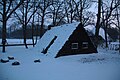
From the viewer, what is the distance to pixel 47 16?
46.9 meters

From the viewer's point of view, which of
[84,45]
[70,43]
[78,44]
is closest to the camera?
[70,43]

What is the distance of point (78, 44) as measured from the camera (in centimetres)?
2630

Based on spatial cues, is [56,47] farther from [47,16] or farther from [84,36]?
[47,16]

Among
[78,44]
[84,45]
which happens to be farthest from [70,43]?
[84,45]

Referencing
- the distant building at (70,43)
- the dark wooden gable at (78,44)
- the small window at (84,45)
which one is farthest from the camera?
the small window at (84,45)

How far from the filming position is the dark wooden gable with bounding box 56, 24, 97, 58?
81.6ft

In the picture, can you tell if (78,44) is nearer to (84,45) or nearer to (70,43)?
(84,45)

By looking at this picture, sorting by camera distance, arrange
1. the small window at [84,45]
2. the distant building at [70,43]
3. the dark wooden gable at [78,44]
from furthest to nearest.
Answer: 1. the small window at [84,45]
2. the dark wooden gable at [78,44]
3. the distant building at [70,43]

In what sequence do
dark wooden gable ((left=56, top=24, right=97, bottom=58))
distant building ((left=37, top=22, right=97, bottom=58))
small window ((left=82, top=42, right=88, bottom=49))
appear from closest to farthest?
distant building ((left=37, top=22, right=97, bottom=58)) < dark wooden gable ((left=56, top=24, right=97, bottom=58)) < small window ((left=82, top=42, right=88, bottom=49))

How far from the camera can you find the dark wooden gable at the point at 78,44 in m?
24.9

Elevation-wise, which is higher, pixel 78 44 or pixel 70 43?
pixel 70 43

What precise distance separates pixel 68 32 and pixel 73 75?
13.6 meters

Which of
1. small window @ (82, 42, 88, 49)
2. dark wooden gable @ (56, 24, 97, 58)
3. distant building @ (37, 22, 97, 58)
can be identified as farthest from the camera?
small window @ (82, 42, 88, 49)

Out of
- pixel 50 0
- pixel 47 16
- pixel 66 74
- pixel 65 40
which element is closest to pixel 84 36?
pixel 65 40
